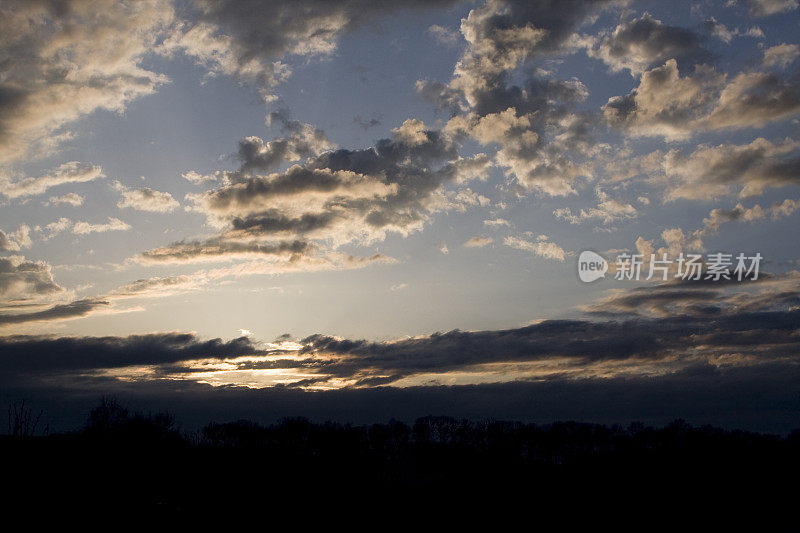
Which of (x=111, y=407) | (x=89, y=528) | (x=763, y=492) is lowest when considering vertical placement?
(x=763, y=492)

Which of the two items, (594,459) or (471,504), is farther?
(594,459)

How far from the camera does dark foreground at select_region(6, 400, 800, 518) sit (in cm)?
6850

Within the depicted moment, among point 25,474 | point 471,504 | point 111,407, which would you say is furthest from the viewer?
point 111,407

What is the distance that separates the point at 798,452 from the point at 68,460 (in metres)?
126

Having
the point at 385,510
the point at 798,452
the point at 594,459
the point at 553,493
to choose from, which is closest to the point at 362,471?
the point at 385,510

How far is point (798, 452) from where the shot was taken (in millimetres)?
119125

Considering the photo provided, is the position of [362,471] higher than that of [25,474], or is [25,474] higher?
[25,474]

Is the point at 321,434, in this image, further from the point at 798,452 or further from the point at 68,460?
the point at 798,452

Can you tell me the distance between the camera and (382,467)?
106 m

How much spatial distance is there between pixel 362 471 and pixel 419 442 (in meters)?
33.6

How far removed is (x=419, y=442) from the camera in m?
132

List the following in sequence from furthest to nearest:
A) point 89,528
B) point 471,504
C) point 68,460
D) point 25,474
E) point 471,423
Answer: point 471,423 → point 471,504 → point 68,460 → point 25,474 → point 89,528

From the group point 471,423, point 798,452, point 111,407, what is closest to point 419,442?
point 471,423

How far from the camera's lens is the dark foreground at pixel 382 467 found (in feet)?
225
